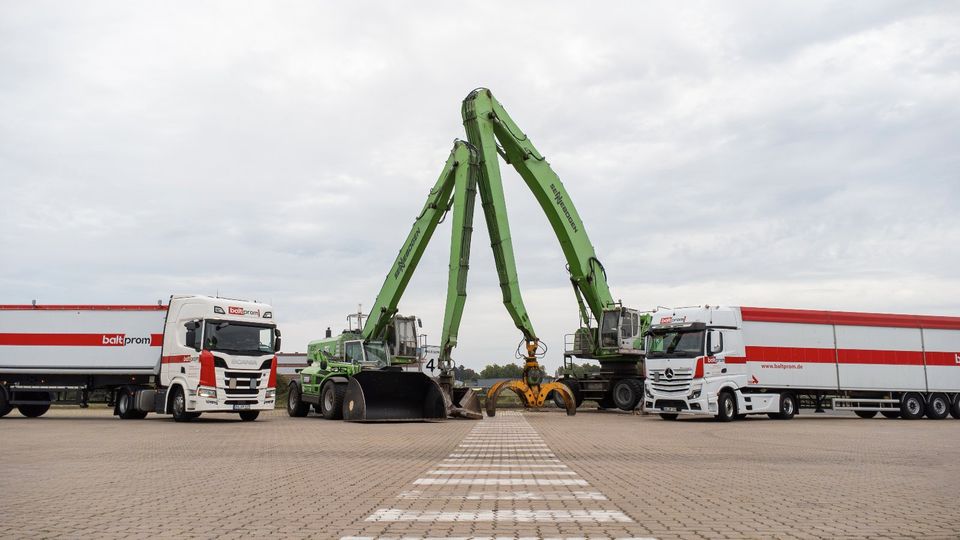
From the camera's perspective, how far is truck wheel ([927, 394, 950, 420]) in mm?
29156

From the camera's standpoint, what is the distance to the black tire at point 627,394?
103 ft

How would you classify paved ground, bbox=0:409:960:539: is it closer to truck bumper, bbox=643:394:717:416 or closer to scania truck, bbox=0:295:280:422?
scania truck, bbox=0:295:280:422

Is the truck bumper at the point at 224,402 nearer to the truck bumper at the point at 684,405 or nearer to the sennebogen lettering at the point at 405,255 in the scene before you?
the sennebogen lettering at the point at 405,255

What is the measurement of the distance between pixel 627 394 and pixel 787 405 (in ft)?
21.2

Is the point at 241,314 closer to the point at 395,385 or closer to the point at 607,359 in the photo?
the point at 395,385

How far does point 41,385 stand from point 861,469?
77.2 feet

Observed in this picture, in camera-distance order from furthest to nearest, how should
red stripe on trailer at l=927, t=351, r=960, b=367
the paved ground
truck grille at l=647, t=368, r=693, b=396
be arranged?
red stripe on trailer at l=927, t=351, r=960, b=367 → truck grille at l=647, t=368, r=693, b=396 → the paved ground

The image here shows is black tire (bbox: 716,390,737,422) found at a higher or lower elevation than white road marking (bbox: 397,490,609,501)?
higher

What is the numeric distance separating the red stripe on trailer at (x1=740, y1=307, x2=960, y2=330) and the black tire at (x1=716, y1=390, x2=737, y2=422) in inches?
104

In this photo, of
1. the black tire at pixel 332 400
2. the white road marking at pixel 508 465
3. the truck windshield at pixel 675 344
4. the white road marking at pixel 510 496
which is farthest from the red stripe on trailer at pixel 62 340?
the white road marking at pixel 510 496

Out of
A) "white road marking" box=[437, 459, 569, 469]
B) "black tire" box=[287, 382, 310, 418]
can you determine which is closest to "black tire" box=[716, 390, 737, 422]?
"black tire" box=[287, 382, 310, 418]

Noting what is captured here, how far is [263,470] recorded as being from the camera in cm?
1096

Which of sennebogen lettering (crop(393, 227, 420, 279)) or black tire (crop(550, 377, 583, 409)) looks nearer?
sennebogen lettering (crop(393, 227, 420, 279))

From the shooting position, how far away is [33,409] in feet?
86.5
